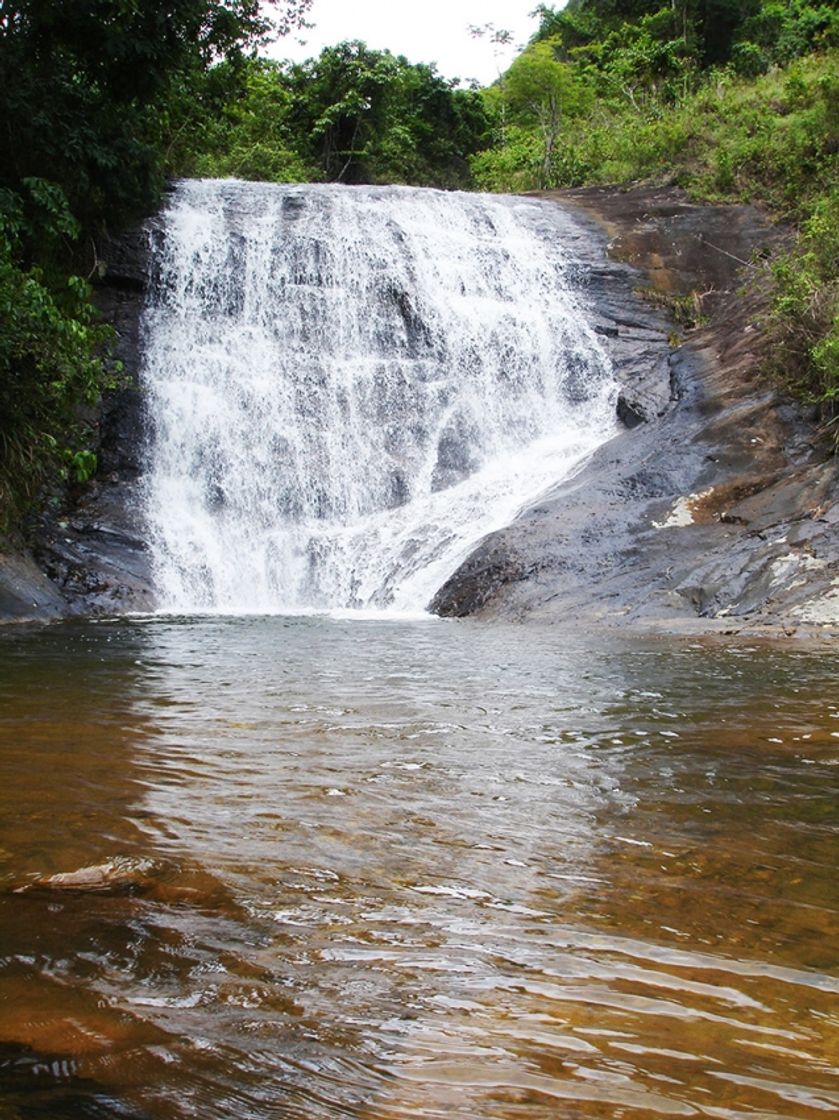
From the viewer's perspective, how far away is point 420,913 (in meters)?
2.38

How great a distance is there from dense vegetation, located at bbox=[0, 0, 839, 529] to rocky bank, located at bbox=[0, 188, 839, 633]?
2.64 ft

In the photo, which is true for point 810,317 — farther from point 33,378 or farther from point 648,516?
point 33,378

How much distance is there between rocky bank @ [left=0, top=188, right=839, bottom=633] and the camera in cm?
1010

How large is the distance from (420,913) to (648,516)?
10430mm

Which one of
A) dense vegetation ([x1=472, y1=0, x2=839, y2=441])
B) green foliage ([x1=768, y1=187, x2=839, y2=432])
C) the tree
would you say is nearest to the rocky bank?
green foliage ([x1=768, y1=187, x2=839, y2=432])

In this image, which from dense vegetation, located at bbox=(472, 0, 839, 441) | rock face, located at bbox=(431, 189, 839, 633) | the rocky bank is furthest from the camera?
dense vegetation, located at bbox=(472, 0, 839, 441)

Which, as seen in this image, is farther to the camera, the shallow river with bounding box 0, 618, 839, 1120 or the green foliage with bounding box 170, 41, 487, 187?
the green foliage with bounding box 170, 41, 487, 187

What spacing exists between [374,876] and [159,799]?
1.07 meters

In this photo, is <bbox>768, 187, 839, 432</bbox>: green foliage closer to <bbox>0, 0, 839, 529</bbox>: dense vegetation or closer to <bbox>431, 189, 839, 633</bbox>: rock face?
<bbox>0, 0, 839, 529</bbox>: dense vegetation

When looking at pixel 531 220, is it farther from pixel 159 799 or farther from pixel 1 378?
pixel 159 799

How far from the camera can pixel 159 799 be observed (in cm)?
337

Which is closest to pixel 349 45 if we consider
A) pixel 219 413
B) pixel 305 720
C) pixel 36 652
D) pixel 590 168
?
pixel 590 168

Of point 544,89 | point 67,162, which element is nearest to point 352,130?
point 544,89

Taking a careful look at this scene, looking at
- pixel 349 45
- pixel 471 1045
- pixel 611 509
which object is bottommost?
pixel 471 1045
